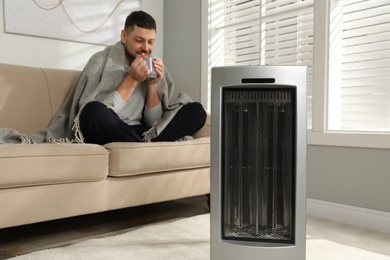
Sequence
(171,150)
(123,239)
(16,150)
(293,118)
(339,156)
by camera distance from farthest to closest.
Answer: (339,156) → (171,150) → (123,239) → (16,150) → (293,118)

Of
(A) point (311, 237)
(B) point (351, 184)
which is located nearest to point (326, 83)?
(B) point (351, 184)

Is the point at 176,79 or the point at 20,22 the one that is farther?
the point at 176,79

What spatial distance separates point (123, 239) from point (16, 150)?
513 millimetres

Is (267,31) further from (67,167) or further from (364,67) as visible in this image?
(67,167)

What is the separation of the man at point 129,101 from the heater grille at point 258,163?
67cm

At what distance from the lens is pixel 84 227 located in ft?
5.63

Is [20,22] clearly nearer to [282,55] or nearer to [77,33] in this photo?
[77,33]

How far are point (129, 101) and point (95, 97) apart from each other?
188 millimetres

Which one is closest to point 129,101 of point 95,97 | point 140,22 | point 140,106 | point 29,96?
point 140,106

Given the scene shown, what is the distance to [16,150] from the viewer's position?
4.31 feet

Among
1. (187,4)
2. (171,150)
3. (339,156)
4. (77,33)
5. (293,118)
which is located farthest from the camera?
(187,4)

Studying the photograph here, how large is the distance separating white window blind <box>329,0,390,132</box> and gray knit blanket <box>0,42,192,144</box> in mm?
838

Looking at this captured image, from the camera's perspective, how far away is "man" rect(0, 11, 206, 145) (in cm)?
179

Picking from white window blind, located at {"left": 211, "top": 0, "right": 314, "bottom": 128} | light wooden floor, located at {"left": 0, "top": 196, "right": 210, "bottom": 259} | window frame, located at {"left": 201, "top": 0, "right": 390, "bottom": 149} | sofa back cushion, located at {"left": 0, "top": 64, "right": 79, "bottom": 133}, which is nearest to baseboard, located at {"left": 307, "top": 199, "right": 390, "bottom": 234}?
window frame, located at {"left": 201, "top": 0, "right": 390, "bottom": 149}
